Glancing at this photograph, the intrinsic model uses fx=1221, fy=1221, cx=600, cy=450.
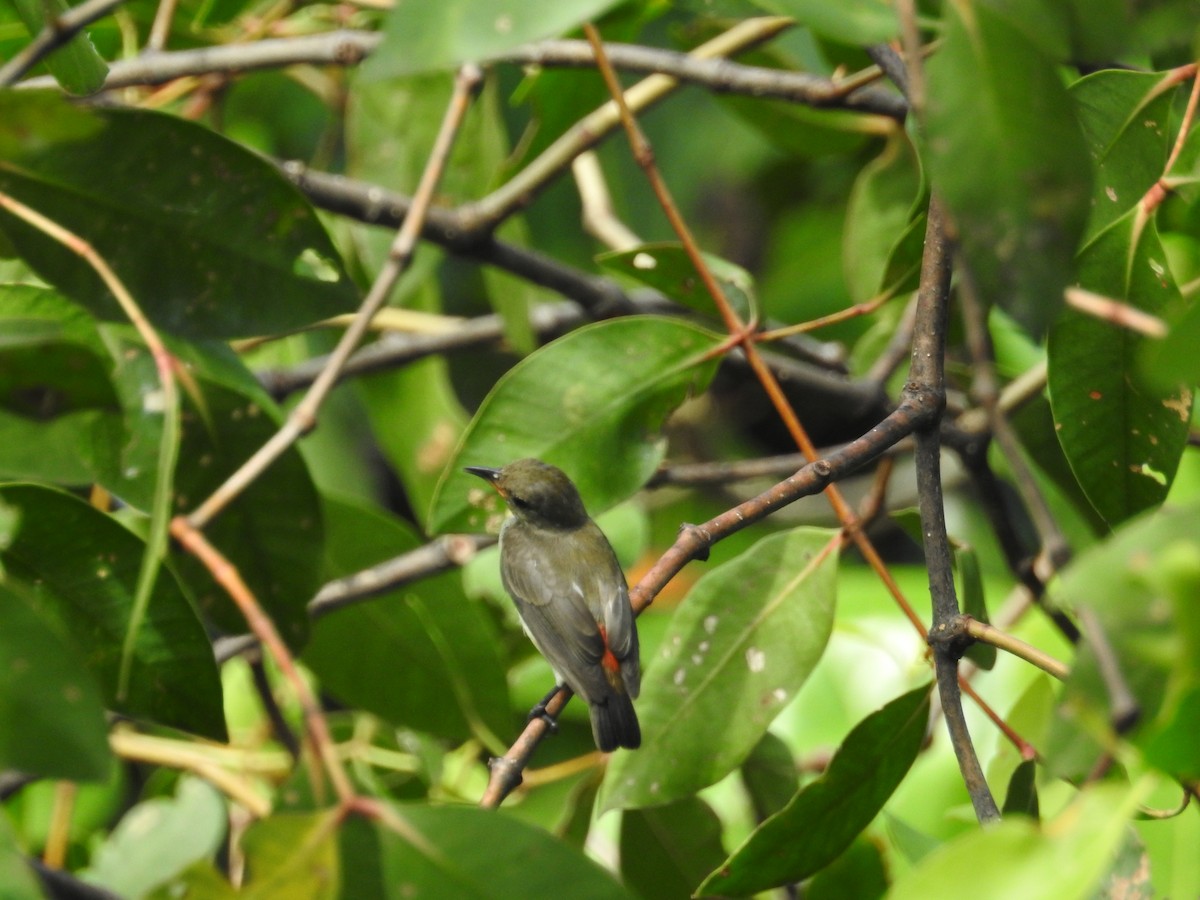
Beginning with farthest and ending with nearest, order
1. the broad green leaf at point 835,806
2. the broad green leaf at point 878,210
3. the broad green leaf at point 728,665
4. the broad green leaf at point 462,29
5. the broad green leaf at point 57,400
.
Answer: the broad green leaf at point 878,210 < the broad green leaf at point 728,665 < the broad green leaf at point 835,806 < the broad green leaf at point 57,400 < the broad green leaf at point 462,29

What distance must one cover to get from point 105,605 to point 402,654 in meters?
0.59

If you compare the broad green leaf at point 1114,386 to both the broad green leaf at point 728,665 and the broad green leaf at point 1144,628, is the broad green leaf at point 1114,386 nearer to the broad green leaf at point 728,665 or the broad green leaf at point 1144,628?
the broad green leaf at point 728,665

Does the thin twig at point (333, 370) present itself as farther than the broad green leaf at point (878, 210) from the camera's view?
No

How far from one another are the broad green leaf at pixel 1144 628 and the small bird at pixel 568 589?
0.82 m

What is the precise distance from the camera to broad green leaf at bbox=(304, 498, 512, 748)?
1.52 meters

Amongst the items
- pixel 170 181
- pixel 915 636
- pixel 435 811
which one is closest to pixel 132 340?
pixel 170 181

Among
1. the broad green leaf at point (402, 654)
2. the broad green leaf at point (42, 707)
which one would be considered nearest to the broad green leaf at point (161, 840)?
the broad green leaf at point (402, 654)

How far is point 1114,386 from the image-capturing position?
979 millimetres

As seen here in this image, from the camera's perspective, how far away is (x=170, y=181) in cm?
105

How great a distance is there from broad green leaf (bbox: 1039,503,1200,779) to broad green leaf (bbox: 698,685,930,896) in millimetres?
404

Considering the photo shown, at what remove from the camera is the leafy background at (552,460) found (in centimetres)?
68

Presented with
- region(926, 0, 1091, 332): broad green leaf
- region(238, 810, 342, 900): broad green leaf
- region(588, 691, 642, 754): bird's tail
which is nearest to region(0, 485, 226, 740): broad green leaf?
region(238, 810, 342, 900): broad green leaf

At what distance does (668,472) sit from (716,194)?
Result: 9.94ft

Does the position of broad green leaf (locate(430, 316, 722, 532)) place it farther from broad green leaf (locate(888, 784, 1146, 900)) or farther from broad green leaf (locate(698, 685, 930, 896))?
broad green leaf (locate(888, 784, 1146, 900))
